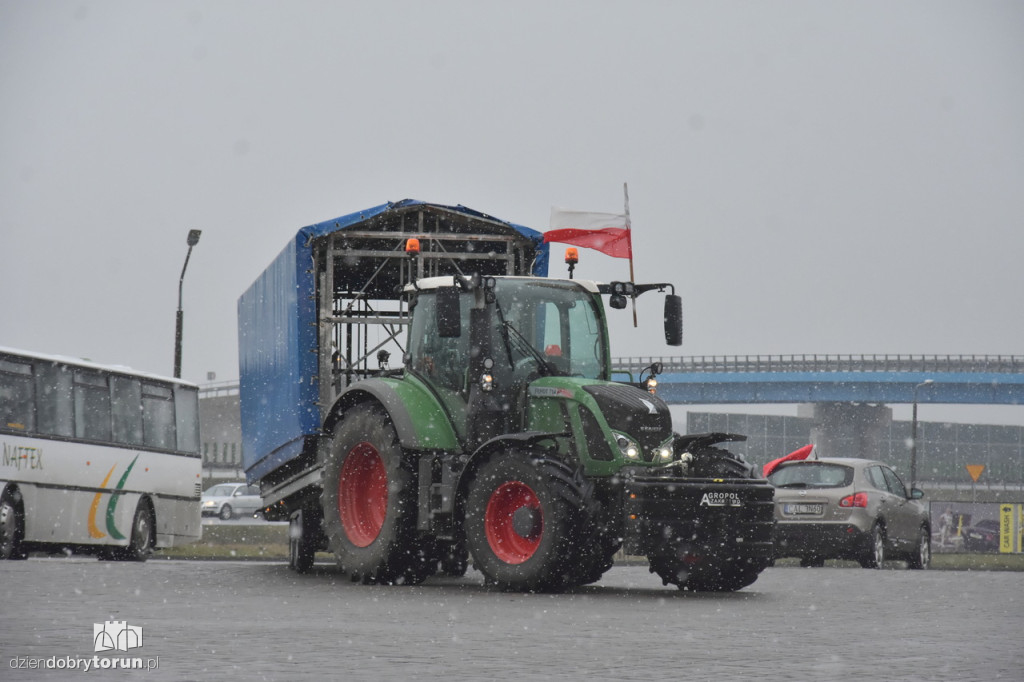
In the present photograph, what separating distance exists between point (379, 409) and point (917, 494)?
10.5 m

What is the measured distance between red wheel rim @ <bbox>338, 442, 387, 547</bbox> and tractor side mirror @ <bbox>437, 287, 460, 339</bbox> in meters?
2.05

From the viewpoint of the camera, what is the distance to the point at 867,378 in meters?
88.0

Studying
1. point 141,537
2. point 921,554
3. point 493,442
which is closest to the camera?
point 493,442

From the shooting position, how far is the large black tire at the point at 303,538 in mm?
18000

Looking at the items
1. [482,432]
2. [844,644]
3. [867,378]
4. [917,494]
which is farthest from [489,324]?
[867,378]

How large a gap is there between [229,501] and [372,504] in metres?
39.1

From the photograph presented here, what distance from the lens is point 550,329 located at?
50.7 ft

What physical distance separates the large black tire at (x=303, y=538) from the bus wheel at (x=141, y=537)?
22.1ft

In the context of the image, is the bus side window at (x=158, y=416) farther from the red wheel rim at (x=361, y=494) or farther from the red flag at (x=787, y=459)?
the red wheel rim at (x=361, y=494)

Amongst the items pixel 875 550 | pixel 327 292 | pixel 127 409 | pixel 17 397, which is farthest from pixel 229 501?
pixel 327 292

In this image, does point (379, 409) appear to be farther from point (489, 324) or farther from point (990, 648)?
point (990, 648)

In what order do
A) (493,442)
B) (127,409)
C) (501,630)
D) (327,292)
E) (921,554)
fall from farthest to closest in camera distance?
(127,409), (921,554), (327,292), (493,442), (501,630)

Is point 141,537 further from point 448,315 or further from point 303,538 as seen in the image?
point 448,315

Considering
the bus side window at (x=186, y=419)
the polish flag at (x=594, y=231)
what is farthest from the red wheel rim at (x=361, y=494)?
the bus side window at (x=186, y=419)
